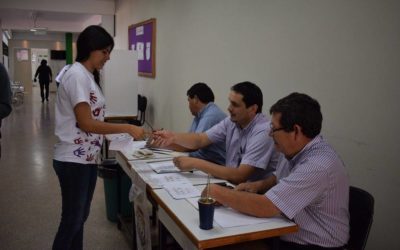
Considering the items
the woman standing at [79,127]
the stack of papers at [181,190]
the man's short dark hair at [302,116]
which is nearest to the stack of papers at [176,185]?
the stack of papers at [181,190]

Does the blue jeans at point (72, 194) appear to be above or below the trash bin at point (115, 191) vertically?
above

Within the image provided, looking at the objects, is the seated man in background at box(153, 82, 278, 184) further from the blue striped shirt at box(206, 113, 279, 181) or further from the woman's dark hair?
the woman's dark hair

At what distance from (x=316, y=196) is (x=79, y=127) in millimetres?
1220

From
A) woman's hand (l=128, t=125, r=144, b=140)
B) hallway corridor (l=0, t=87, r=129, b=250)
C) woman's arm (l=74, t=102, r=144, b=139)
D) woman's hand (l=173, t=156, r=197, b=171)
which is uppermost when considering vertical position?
woman's arm (l=74, t=102, r=144, b=139)

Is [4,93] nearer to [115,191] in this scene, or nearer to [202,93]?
[115,191]

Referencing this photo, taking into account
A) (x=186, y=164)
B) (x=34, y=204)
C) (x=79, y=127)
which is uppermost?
(x=79, y=127)

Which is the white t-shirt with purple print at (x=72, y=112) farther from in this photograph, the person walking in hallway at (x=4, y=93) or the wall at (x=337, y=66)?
the wall at (x=337, y=66)

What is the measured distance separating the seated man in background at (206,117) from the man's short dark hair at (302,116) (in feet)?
3.92

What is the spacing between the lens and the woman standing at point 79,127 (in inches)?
74.0

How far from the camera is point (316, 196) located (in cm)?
147

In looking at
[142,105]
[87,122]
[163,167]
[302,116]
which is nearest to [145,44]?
[142,105]

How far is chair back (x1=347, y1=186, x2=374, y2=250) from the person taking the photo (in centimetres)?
156

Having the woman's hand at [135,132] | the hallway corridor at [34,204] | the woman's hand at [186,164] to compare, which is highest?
the woman's hand at [135,132]

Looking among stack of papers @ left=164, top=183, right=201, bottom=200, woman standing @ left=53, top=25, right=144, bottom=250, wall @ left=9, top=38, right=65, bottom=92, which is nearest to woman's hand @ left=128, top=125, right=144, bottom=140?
woman standing @ left=53, top=25, right=144, bottom=250
